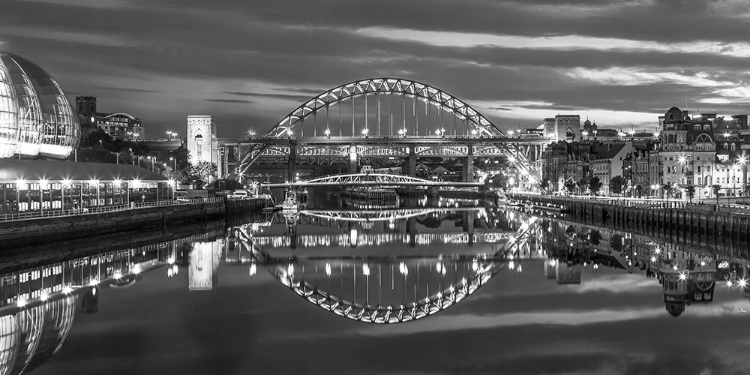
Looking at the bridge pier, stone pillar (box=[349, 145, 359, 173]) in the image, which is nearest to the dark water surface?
the bridge pier

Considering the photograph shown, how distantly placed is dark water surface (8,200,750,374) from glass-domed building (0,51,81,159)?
16.4m

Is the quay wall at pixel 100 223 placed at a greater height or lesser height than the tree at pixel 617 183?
lesser

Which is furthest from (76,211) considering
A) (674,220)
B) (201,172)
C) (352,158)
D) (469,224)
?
(352,158)

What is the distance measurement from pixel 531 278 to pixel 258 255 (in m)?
17.6

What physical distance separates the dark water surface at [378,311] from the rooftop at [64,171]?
9.41 m

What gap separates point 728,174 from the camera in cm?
8900

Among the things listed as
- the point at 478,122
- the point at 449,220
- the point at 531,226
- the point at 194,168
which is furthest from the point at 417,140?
the point at 531,226

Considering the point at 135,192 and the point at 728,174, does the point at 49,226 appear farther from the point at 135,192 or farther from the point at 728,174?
the point at 728,174

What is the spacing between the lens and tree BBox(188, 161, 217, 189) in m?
116

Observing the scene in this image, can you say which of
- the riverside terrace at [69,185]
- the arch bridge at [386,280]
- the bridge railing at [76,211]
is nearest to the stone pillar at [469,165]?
the riverside terrace at [69,185]

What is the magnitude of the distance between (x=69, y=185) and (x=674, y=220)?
43713mm

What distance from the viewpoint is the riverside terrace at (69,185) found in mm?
52609

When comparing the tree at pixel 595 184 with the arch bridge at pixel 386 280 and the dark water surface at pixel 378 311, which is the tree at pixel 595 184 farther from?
Answer: the arch bridge at pixel 386 280

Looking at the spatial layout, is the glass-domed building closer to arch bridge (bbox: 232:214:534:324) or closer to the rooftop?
the rooftop
